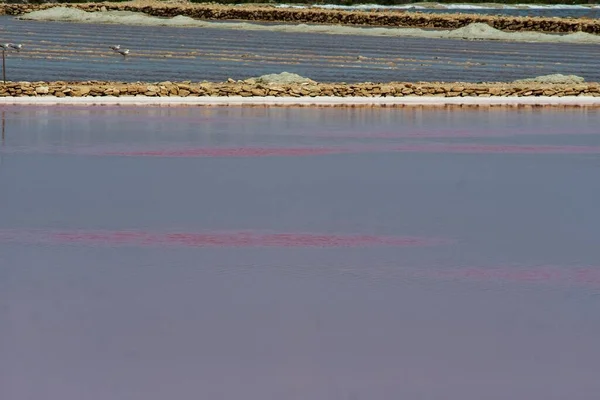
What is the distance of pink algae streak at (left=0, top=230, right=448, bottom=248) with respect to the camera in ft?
39.5

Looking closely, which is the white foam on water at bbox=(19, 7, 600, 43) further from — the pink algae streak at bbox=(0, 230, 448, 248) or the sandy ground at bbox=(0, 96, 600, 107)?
the pink algae streak at bbox=(0, 230, 448, 248)

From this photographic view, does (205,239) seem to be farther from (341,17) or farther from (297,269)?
(341,17)

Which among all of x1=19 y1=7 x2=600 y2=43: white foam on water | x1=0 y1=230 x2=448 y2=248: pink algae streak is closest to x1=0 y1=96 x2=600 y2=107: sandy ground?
x1=0 y1=230 x2=448 y2=248: pink algae streak

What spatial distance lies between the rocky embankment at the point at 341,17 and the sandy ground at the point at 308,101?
51.7m

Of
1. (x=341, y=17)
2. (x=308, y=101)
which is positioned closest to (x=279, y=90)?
(x=308, y=101)

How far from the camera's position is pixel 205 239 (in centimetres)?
1224

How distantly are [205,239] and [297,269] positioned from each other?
A: 139cm

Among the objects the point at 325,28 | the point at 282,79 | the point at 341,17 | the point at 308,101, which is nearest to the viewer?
the point at 308,101

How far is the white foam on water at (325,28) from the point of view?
235 ft

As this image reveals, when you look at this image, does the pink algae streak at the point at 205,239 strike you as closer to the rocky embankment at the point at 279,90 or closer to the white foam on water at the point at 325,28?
the rocky embankment at the point at 279,90

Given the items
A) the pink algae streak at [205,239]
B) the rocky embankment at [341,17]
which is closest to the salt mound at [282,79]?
the pink algae streak at [205,239]

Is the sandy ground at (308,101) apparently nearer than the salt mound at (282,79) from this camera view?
Yes

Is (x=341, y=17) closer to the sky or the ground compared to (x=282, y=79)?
closer to the ground

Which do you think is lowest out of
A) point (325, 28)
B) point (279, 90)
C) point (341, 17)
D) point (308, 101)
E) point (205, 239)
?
point (325, 28)
